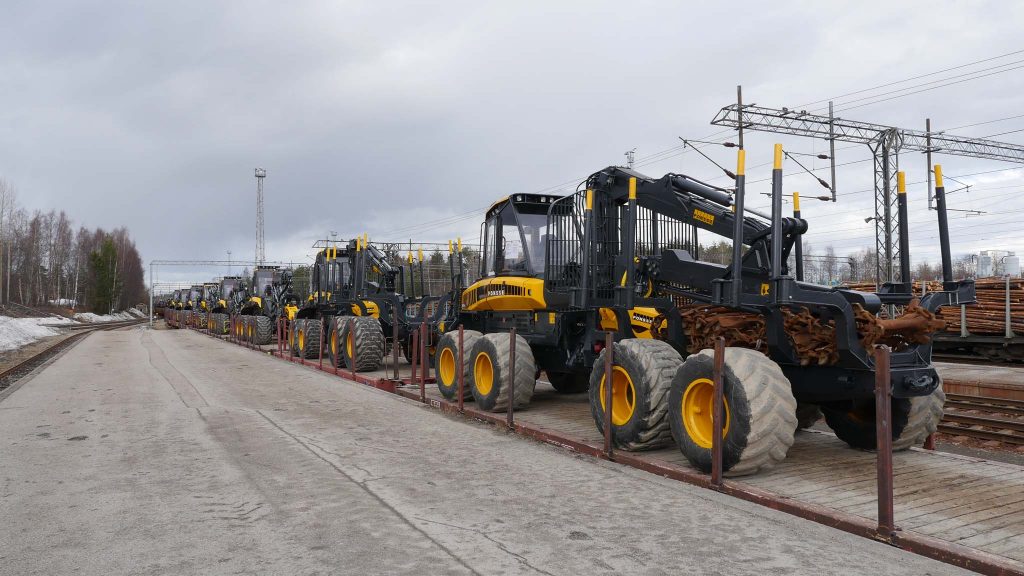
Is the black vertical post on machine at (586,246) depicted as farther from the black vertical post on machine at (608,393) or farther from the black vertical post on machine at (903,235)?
the black vertical post on machine at (903,235)

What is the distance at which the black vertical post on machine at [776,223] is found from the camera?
598 cm

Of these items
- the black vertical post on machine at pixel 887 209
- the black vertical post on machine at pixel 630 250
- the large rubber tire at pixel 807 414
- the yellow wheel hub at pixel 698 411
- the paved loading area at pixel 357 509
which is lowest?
the paved loading area at pixel 357 509

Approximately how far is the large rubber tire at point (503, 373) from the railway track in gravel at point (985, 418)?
5.31m

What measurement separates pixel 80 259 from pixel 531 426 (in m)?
94.0

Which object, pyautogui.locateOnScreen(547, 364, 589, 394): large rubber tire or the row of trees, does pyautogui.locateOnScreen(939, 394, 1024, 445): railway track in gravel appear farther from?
the row of trees

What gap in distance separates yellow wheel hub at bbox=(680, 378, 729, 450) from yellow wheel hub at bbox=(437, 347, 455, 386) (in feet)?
16.7

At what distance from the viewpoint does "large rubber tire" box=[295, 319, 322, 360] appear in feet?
64.5

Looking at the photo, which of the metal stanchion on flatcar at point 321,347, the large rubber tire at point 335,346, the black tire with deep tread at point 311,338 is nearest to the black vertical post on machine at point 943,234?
the large rubber tire at point 335,346

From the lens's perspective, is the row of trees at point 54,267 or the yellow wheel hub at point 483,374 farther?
the row of trees at point 54,267

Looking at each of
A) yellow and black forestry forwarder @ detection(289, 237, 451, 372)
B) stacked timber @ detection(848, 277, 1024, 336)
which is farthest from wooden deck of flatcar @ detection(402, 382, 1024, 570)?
stacked timber @ detection(848, 277, 1024, 336)

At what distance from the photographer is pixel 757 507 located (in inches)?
215

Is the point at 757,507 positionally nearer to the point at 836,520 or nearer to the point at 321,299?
the point at 836,520

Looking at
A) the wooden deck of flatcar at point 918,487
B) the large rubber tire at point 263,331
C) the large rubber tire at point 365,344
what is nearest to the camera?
the wooden deck of flatcar at point 918,487

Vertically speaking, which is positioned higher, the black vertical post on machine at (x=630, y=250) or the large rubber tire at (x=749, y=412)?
the black vertical post on machine at (x=630, y=250)
